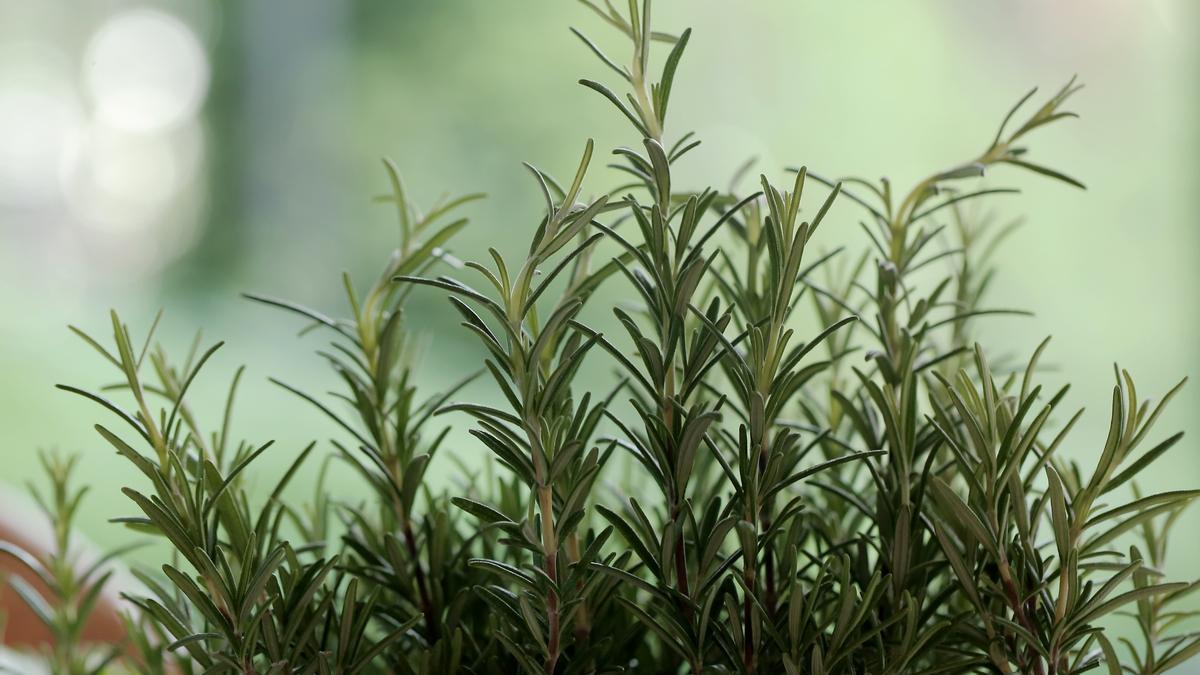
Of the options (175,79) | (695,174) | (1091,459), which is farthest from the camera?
(175,79)

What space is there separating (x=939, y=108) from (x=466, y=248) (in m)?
1.99

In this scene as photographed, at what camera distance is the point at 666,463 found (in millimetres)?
333

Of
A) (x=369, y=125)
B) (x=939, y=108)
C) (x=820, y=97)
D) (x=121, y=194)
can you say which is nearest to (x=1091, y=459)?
(x=939, y=108)

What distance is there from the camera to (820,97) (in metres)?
3.94

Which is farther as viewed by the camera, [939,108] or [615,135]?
[615,135]

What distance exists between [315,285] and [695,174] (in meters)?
1.78

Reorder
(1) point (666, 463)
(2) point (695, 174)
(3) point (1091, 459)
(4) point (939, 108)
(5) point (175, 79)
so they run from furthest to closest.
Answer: (5) point (175, 79) < (2) point (695, 174) < (4) point (939, 108) < (3) point (1091, 459) < (1) point (666, 463)

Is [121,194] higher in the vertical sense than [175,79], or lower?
lower

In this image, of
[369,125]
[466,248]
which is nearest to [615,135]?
[466,248]

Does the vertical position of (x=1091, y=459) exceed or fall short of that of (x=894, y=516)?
it exceeds it

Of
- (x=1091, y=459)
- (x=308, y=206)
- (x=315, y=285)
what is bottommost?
(x=1091, y=459)

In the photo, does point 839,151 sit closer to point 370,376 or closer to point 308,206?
point 308,206

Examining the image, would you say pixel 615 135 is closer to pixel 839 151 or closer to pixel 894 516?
pixel 839 151

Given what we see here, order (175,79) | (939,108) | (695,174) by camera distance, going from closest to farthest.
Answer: (939,108) < (695,174) < (175,79)
